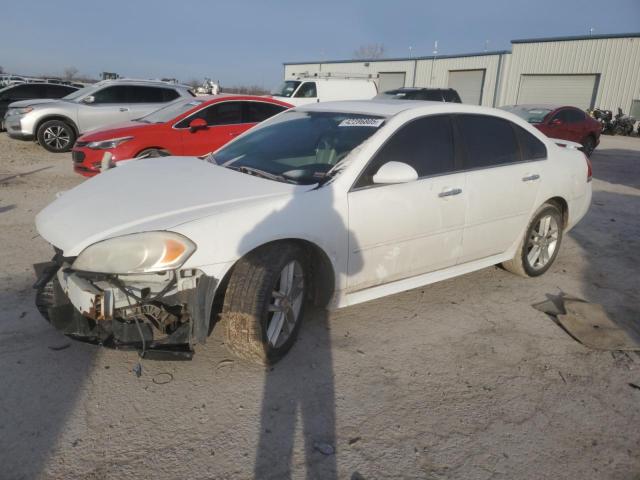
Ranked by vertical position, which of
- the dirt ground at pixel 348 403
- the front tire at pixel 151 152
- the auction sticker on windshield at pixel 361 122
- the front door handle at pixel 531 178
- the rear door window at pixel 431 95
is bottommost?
the dirt ground at pixel 348 403

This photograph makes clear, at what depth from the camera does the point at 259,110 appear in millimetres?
8938

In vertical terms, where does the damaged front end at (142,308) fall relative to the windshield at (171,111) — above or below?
below

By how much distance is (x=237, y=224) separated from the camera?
110 inches

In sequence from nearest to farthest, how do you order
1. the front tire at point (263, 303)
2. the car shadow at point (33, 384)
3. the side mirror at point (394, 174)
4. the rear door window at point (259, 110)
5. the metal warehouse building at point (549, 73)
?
1. the car shadow at point (33, 384)
2. the front tire at point (263, 303)
3. the side mirror at point (394, 174)
4. the rear door window at point (259, 110)
5. the metal warehouse building at point (549, 73)

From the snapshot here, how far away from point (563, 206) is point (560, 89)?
2910 cm

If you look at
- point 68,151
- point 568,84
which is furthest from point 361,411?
point 568,84

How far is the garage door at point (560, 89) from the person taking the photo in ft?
94.2

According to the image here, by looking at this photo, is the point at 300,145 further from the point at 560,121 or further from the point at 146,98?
the point at 560,121

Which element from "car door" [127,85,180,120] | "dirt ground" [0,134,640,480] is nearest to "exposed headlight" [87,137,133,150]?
"dirt ground" [0,134,640,480]

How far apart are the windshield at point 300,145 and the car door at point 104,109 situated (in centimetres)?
880

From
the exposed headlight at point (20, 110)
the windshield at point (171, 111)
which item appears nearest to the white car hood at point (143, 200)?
the windshield at point (171, 111)

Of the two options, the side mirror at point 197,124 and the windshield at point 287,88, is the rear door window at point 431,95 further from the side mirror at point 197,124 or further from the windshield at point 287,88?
the side mirror at point 197,124

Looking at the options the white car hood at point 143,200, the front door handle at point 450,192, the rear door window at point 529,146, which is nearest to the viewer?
the white car hood at point 143,200

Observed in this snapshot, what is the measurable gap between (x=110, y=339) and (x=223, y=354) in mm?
760
